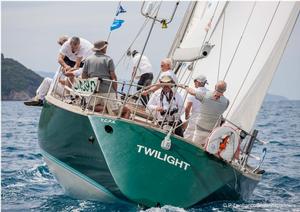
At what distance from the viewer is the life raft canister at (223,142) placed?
34.1ft

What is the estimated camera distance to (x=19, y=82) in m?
112

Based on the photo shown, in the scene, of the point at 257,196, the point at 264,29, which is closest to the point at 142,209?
the point at 257,196

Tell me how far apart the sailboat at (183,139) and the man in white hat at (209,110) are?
32 cm

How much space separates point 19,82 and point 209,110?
103797 mm

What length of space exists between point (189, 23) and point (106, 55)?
4.79 meters

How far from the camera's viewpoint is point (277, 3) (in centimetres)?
1305

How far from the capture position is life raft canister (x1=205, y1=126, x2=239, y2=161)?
1038cm

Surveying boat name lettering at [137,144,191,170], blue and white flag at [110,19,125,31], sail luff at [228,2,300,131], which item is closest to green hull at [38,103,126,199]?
boat name lettering at [137,144,191,170]

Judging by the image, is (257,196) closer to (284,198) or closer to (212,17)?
(284,198)

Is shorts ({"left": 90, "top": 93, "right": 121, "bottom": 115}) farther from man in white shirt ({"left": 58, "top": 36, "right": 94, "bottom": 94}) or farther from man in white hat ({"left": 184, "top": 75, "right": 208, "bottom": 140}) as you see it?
man in white shirt ({"left": 58, "top": 36, "right": 94, "bottom": 94})

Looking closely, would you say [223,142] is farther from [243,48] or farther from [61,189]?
[61,189]

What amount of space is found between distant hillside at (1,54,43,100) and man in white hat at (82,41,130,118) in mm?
97678

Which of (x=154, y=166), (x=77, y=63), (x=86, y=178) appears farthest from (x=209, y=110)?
(x=77, y=63)

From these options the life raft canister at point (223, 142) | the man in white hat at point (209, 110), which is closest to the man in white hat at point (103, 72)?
the man in white hat at point (209, 110)
